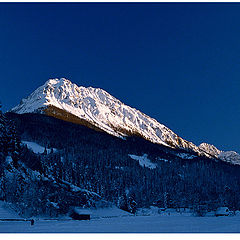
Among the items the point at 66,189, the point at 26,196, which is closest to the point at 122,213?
the point at 66,189

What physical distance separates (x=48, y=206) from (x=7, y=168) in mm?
11210

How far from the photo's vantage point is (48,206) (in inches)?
2267

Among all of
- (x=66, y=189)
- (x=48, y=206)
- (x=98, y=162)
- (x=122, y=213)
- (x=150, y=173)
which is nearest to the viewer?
(x=48, y=206)

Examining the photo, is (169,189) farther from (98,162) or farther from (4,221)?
(4,221)

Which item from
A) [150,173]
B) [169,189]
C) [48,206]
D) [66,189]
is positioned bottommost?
[48,206]

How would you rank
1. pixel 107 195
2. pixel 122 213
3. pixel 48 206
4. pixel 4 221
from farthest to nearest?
pixel 107 195
pixel 122 213
pixel 48 206
pixel 4 221

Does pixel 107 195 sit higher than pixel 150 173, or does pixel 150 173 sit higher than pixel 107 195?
pixel 150 173

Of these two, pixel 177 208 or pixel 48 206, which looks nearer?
pixel 48 206

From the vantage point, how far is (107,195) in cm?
11988

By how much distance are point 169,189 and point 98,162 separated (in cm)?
4609
